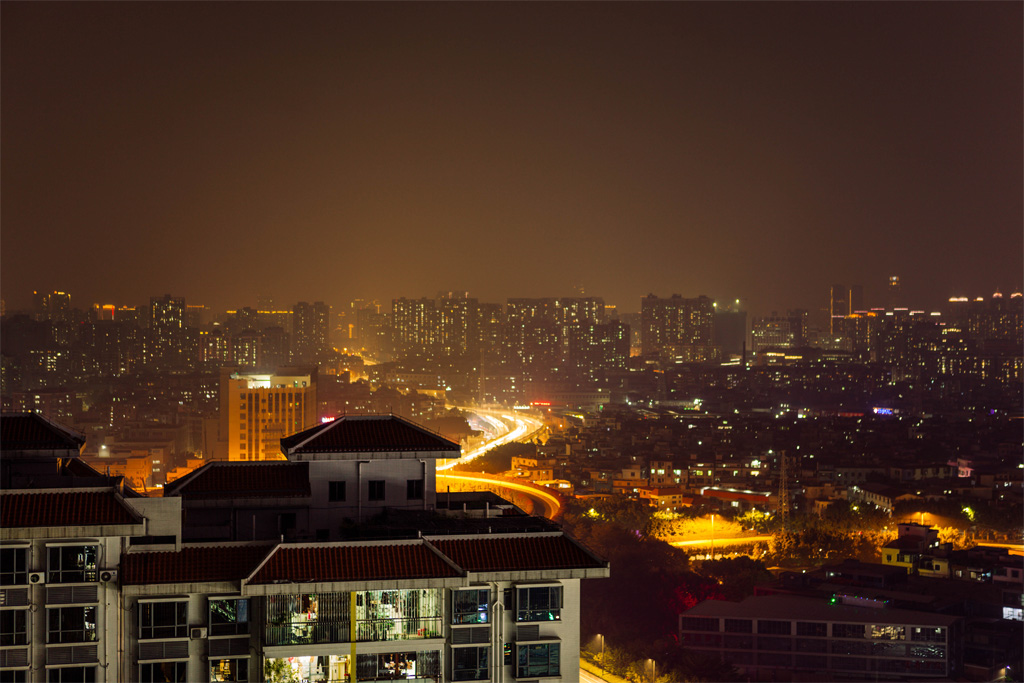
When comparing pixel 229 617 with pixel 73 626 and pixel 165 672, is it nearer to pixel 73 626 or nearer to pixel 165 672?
pixel 165 672

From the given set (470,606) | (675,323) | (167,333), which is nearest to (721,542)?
(470,606)

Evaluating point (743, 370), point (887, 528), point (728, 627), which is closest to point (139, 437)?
point (887, 528)

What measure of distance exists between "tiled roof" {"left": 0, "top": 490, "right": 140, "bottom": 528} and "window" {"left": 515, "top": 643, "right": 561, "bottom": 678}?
952 millimetres

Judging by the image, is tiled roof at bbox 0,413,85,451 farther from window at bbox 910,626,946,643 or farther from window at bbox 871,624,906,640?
window at bbox 910,626,946,643

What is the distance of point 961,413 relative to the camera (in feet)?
80.9

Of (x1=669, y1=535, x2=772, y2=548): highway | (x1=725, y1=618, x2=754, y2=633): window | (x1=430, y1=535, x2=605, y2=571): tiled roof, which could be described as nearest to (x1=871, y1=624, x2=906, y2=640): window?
(x1=725, y1=618, x2=754, y2=633): window

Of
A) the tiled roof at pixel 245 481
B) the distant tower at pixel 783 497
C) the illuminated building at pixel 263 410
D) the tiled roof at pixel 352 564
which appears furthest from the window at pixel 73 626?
the illuminated building at pixel 263 410

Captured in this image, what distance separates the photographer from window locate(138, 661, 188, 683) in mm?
2605

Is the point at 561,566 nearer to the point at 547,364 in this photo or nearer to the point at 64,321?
the point at 64,321

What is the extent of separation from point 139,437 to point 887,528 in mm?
11155

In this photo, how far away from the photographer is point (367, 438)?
3357 millimetres

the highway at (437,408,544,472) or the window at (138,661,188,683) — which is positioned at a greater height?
the window at (138,661,188,683)

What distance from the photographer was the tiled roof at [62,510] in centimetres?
252

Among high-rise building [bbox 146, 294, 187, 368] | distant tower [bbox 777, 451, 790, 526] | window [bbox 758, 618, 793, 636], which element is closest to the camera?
window [bbox 758, 618, 793, 636]
